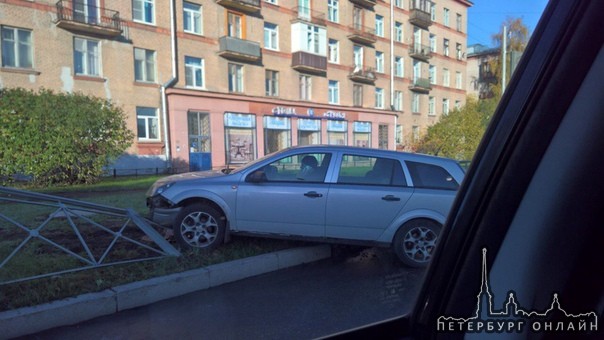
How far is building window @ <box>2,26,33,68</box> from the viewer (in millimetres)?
17375

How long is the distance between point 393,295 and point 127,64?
2080 centimetres

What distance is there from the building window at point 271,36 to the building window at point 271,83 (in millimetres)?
1743

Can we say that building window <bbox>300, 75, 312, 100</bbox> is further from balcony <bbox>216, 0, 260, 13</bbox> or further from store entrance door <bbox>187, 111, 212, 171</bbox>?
store entrance door <bbox>187, 111, 212, 171</bbox>

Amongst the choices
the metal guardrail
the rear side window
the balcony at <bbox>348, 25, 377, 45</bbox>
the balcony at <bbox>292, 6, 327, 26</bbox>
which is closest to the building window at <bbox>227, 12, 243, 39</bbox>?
the balcony at <bbox>292, 6, 327, 26</bbox>

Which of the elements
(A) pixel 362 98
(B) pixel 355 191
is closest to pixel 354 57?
(A) pixel 362 98

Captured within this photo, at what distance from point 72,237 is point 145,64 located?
18.0m

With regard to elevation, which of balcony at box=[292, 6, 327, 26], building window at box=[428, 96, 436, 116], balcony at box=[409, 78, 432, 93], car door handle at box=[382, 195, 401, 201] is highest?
balcony at box=[292, 6, 327, 26]

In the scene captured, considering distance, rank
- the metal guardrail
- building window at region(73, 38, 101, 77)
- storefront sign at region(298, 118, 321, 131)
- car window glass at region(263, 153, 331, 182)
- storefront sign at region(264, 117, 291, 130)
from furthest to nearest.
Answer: storefront sign at region(298, 118, 321, 131), storefront sign at region(264, 117, 291, 130), building window at region(73, 38, 101, 77), car window glass at region(263, 153, 331, 182), the metal guardrail

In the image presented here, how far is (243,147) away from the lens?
25719 millimetres

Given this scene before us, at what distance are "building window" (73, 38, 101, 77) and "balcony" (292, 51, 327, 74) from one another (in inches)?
503

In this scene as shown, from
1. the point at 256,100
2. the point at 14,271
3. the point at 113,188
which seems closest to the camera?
the point at 14,271

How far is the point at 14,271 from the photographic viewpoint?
442cm

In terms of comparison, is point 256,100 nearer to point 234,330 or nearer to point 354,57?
point 354,57

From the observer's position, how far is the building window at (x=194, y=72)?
23261 millimetres
